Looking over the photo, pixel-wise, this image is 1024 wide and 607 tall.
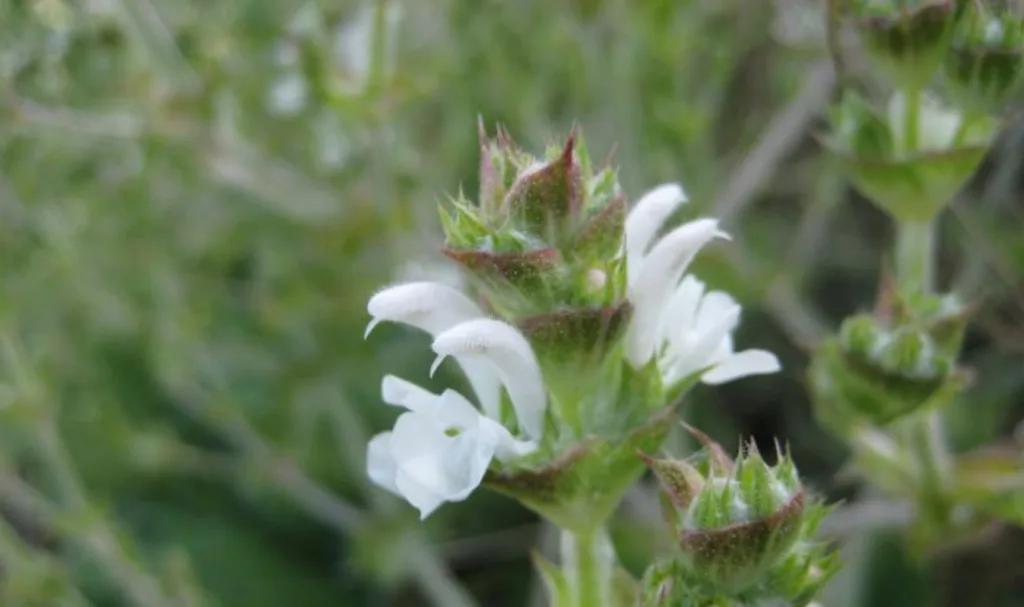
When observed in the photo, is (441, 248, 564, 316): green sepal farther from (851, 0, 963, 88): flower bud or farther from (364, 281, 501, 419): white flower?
(851, 0, 963, 88): flower bud

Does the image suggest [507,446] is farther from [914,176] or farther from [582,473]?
[914,176]

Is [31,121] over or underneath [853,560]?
over

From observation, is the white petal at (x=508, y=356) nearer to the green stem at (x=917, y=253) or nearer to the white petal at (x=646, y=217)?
the white petal at (x=646, y=217)

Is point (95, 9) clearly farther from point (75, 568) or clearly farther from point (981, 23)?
point (981, 23)

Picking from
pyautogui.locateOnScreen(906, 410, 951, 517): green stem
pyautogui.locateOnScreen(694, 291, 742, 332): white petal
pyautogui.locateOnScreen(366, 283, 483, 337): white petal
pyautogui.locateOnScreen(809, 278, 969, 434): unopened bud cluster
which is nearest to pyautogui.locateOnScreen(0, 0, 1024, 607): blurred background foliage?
pyautogui.locateOnScreen(906, 410, 951, 517): green stem

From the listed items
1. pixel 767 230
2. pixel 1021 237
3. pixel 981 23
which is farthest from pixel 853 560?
pixel 981 23

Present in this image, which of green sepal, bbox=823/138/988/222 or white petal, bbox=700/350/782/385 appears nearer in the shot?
white petal, bbox=700/350/782/385

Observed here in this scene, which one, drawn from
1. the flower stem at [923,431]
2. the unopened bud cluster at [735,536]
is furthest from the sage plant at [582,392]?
the flower stem at [923,431]
